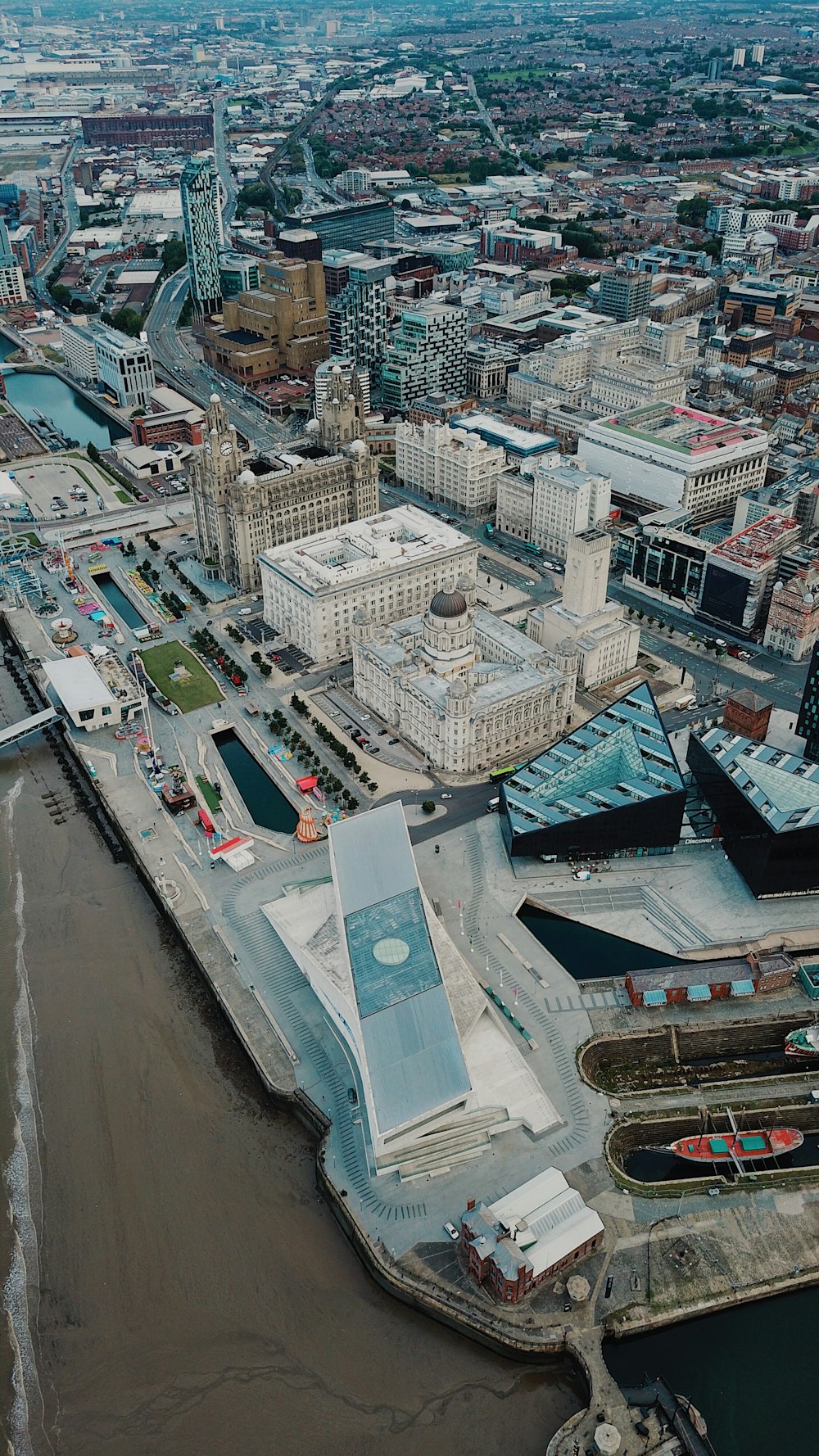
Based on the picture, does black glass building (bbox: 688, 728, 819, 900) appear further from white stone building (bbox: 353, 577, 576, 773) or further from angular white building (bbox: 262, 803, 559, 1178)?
angular white building (bbox: 262, 803, 559, 1178)

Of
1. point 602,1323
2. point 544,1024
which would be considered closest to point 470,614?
point 544,1024

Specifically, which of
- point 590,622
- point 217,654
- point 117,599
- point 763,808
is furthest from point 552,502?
point 763,808

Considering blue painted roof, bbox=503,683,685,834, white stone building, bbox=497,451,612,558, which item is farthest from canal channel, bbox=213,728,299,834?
white stone building, bbox=497,451,612,558

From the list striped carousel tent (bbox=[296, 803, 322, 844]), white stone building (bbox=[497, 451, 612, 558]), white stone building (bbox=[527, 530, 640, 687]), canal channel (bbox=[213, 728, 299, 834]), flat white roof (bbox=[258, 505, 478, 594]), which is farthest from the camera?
white stone building (bbox=[497, 451, 612, 558])

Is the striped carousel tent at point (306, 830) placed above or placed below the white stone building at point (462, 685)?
below

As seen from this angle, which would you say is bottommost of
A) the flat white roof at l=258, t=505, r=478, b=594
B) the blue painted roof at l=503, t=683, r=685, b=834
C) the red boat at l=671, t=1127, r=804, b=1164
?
the red boat at l=671, t=1127, r=804, b=1164

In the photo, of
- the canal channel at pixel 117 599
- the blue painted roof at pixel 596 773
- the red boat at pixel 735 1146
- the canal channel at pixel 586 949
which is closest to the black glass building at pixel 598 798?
the blue painted roof at pixel 596 773

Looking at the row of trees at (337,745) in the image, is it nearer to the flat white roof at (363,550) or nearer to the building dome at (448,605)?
the flat white roof at (363,550)

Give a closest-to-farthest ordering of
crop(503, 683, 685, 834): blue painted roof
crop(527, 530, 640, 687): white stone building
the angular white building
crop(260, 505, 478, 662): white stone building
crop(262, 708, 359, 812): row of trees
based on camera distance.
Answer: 1. the angular white building
2. crop(503, 683, 685, 834): blue painted roof
3. crop(262, 708, 359, 812): row of trees
4. crop(527, 530, 640, 687): white stone building
5. crop(260, 505, 478, 662): white stone building

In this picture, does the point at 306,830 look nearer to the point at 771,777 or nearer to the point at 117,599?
the point at 771,777
